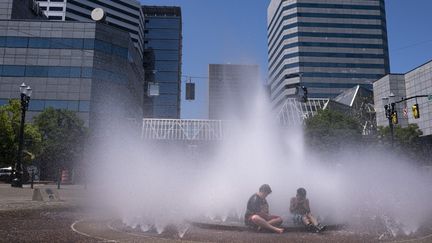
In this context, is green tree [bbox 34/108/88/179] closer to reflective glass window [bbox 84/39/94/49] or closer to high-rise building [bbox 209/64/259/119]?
reflective glass window [bbox 84/39/94/49]

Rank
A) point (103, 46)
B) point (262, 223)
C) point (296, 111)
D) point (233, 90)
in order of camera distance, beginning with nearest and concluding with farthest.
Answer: point (262, 223)
point (233, 90)
point (103, 46)
point (296, 111)

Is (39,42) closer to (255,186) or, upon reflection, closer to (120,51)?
(120,51)

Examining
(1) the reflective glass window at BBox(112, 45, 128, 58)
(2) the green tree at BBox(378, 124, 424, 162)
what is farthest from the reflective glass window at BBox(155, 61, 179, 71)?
(2) the green tree at BBox(378, 124, 424, 162)

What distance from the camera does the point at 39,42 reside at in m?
58.3

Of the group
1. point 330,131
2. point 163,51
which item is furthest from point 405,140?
point 163,51

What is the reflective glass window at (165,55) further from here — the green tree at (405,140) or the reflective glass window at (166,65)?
the green tree at (405,140)

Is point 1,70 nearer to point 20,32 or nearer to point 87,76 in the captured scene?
point 20,32

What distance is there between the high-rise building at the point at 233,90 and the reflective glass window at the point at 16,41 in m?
43.7

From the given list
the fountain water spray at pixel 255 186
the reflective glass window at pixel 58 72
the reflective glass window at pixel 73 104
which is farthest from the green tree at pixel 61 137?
the fountain water spray at pixel 255 186

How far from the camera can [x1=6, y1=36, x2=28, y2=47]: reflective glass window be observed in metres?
57.6

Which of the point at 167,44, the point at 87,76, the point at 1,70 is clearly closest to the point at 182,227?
the point at 87,76

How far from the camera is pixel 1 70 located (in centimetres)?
5694

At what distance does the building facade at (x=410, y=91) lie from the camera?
53.5 metres

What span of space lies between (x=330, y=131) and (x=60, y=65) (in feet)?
132
